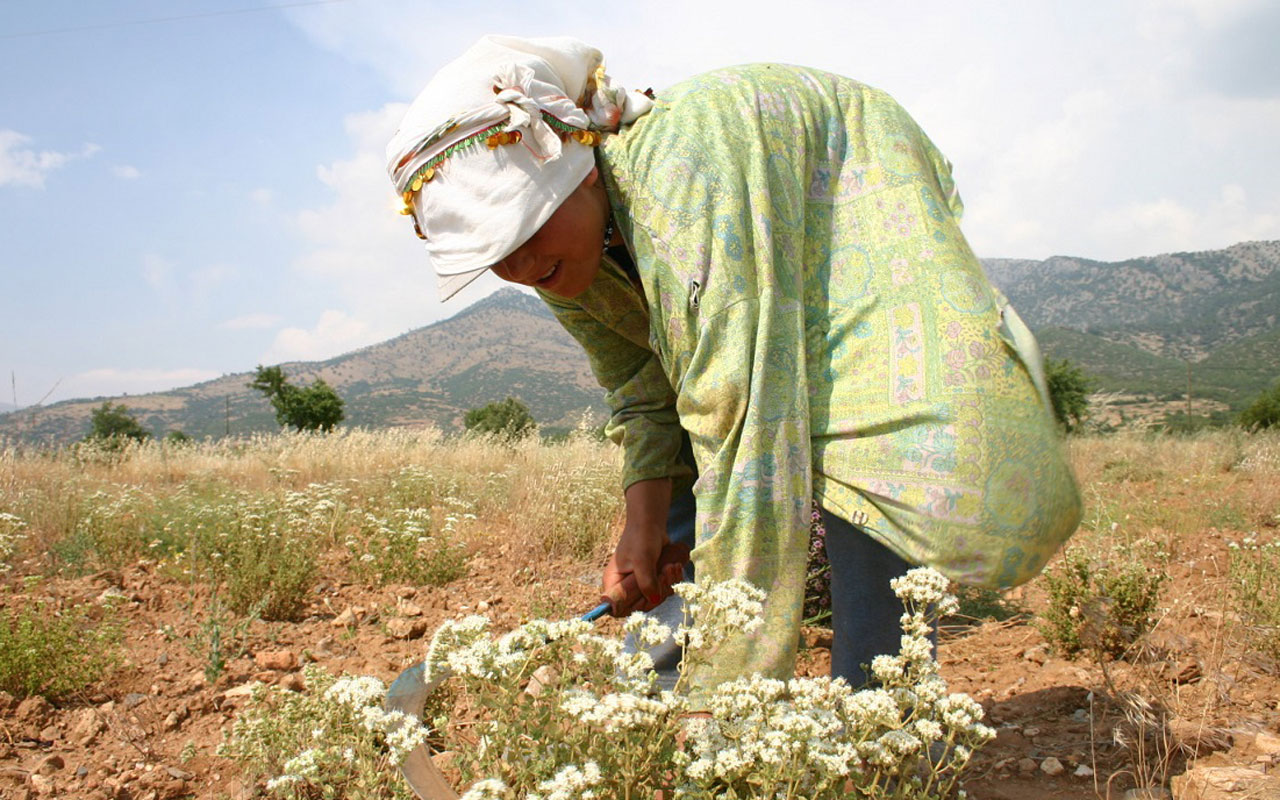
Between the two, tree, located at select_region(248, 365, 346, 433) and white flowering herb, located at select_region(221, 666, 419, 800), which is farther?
tree, located at select_region(248, 365, 346, 433)

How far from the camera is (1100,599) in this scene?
9.34 ft

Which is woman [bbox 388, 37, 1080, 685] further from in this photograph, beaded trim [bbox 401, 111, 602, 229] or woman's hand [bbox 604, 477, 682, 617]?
woman's hand [bbox 604, 477, 682, 617]

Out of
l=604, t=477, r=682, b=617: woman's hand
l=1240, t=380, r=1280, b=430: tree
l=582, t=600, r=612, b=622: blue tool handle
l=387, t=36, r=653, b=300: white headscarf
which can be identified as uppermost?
l=387, t=36, r=653, b=300: white headscarf

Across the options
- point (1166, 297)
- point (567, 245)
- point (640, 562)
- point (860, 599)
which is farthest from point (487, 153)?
point (1166, 297)

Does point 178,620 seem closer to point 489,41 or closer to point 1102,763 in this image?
point 489,41

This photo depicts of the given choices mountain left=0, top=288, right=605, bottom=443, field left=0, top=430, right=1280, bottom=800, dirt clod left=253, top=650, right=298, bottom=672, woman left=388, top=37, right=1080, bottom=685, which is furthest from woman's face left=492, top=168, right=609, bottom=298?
mountain left=0, top=288, right=605, bottom=443

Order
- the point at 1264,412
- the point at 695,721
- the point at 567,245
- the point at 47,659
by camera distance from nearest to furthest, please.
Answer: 1. the point at 695,721
2. the point at 567,245
3. the point at 47,659
4. the point at 1264,412

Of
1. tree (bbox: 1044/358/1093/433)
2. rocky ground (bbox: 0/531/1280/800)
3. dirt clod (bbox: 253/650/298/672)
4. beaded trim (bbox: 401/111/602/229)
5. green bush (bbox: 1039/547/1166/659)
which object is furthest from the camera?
tree (bbox: 1044/358/1093/433)

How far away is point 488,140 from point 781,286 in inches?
23.2

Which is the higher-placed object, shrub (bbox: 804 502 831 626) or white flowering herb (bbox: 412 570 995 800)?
white flowering herb (bbox: 412 570 995 800)

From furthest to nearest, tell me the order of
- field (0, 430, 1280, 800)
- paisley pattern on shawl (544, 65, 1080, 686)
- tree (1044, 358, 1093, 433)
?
tree (1044, 358, 1093, 433) < field (0, 430, 1280, 800) < paisley pattern on shawl (544, 65, 1080, 686)

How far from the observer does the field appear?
7.45ft

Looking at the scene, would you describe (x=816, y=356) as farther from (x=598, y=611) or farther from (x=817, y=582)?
(x=817, y=582)

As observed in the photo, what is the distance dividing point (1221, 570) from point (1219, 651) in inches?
64.5
